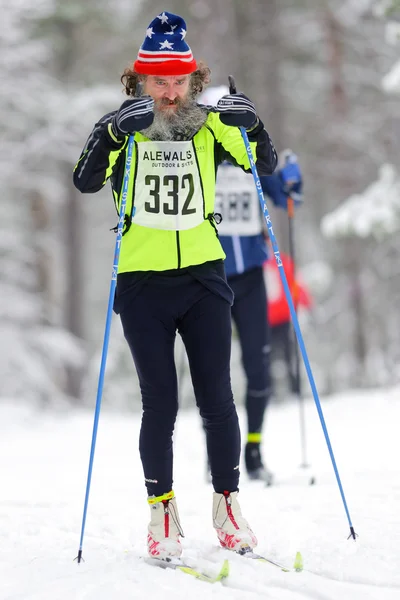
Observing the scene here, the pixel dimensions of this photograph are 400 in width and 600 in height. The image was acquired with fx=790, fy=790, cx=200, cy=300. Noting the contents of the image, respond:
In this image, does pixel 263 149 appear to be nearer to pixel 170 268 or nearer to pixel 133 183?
pixel 133 183

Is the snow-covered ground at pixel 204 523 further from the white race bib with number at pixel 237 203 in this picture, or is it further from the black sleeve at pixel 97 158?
the white race bib with number at pixel 237 203

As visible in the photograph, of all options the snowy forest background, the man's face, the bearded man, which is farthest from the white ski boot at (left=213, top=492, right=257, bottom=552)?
the snowy forest background

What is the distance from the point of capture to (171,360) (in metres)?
3.51

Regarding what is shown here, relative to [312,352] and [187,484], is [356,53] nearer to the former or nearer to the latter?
[312,352]

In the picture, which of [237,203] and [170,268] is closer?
[170,268]

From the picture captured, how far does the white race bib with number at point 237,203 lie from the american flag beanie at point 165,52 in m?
2.17

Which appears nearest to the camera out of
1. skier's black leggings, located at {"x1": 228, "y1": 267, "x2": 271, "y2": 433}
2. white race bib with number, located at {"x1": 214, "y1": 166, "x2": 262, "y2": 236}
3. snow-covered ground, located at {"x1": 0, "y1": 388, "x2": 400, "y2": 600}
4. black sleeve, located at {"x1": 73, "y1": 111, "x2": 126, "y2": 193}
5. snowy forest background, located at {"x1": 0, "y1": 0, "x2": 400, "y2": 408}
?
snow-covered ground, located at {"x1": 0, "y1": 388, "x2": 400, "y2": 600}

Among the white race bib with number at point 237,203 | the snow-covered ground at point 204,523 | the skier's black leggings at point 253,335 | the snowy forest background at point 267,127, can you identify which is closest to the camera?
the snow-covered ground at point 204,523

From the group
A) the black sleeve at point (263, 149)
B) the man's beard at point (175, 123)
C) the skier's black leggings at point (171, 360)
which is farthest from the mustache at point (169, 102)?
the skier's black leggings at point (171, 360)

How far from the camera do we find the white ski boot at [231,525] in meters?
3.43

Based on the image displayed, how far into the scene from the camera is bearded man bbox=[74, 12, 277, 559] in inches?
135

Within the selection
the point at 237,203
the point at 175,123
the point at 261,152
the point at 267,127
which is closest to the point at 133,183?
the point at 175,123

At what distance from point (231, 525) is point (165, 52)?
82.3 inches

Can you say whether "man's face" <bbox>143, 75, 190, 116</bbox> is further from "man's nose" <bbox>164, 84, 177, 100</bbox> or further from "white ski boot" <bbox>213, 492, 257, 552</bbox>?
"white ski boot" <bbox>213, 492, 257, 552</bbox>
